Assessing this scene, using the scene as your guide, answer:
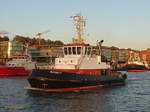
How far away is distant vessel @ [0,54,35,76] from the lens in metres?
67.5

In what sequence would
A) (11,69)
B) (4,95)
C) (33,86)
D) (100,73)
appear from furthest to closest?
1. (11,69)
2. (100,73)
3. (33,86)
4. (4,95)

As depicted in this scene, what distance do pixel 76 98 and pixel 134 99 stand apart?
6602 millimetres

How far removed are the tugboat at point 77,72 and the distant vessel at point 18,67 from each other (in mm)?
29740

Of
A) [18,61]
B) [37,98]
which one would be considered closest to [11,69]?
[18,61]

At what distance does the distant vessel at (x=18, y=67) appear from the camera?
2657 inches

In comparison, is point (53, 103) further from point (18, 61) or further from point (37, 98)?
point (18, 61)

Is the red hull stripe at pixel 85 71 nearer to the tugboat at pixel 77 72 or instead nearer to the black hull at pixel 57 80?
the tugboat at pixel 77 72

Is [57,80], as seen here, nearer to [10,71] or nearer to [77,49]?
[77,49]

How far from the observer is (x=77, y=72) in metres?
38.7

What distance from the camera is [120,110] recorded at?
2506 cm

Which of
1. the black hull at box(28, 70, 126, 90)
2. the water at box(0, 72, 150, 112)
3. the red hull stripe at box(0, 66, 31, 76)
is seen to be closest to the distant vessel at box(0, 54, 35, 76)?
the red hull stripe at box(0, 66, 31, 76)

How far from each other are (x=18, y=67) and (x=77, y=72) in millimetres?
33316

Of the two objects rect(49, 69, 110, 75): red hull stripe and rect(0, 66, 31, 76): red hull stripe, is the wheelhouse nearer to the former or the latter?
rect(49, 69, 110, 75): red hull stripe

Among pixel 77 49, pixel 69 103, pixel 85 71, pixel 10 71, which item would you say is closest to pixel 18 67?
pixel 10 71
